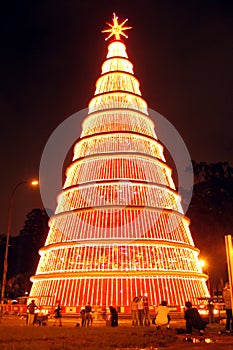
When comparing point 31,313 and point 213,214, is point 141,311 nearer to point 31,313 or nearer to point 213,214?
point 31,313

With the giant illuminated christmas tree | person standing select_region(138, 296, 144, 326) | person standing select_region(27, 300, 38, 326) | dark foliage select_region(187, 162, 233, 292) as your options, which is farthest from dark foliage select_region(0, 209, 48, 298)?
person standing select_region(138, 296, 144, 326)

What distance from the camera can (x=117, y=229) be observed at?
75.6 ft

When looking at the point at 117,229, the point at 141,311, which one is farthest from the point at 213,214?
the point at 141,311

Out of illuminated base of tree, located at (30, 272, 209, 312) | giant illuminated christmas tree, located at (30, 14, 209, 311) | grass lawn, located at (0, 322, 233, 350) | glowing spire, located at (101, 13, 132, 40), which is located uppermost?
glowing spire, located at (101, 13, 132, 40)

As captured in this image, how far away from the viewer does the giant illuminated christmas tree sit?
2147 cm

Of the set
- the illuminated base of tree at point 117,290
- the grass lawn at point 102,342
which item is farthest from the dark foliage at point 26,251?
the grass lawn at point 102,342

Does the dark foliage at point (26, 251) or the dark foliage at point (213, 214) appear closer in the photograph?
the dark foliage at point (213, 214)

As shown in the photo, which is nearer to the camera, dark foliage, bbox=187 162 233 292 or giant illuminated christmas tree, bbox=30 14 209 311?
giant illuminated christmas tree, bbox=30 14 209 311

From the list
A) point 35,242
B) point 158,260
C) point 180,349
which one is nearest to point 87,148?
point 158,260

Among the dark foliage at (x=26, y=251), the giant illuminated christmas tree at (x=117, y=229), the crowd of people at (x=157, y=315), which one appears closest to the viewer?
the crowd of people at (x=157, y=315)

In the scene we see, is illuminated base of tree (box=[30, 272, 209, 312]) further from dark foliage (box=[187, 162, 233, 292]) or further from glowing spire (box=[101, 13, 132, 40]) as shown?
glowing spire (box=[101, 13, 132, 40])

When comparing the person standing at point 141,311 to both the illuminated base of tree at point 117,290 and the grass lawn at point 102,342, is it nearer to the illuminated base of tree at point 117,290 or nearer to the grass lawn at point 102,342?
the illuminated base of tree at point 117,290

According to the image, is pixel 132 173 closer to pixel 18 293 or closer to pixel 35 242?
pixel 35 242

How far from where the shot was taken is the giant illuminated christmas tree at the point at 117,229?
21469 millimetres
